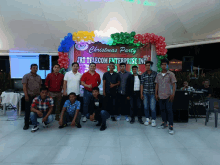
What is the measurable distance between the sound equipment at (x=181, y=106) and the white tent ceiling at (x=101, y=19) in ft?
20.8

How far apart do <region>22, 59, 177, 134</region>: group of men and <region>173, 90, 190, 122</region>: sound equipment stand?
18.9 inches

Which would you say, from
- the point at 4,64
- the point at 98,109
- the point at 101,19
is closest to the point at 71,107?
the point at 98,109

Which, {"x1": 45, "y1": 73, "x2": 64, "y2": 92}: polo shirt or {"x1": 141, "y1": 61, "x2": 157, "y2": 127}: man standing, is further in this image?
{"x1": 45, "y1": 73, "x2": 64, "y2": 92}: polo shirt

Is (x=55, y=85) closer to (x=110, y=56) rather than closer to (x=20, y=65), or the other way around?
(x=110, y=56)

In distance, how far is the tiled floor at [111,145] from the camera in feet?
7.03

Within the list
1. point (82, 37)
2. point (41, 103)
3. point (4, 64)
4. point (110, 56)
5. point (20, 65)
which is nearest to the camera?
point (41, 103)

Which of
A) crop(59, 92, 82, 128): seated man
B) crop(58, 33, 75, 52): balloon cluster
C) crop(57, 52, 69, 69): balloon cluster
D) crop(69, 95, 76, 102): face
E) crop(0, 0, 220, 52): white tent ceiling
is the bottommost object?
crop(59, 92, 82, 128): seated man

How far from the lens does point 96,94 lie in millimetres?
3398

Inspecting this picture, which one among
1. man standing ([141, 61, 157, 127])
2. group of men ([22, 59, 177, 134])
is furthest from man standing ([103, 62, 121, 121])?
man standing ([141, 61, 157, 127])

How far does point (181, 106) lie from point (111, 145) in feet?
7.48

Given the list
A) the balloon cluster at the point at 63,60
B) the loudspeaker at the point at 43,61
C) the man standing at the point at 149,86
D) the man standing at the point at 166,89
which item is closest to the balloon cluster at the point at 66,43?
the balloon cluster at the point at 63,60

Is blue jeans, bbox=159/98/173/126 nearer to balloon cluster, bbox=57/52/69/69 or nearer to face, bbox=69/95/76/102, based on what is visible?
face, bbox=69/95/76/102

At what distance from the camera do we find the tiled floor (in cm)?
214

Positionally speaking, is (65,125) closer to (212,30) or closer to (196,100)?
(196,100)
